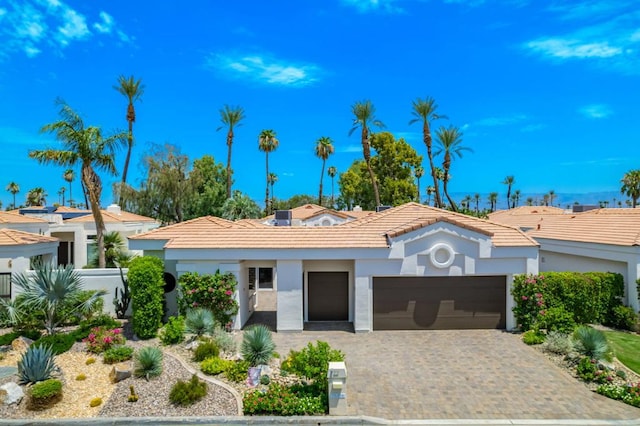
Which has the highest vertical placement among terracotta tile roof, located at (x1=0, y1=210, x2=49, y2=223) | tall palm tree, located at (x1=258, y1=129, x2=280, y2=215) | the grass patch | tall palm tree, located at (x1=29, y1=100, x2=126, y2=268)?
tall palm tree, located at (x1=258, y1=129, x2=280, y2=215)

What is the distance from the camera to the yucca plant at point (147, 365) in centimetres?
1209

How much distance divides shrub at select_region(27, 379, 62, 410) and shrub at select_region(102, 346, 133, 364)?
2468mm

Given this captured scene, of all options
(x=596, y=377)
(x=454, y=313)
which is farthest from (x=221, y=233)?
(x=596, y=377)

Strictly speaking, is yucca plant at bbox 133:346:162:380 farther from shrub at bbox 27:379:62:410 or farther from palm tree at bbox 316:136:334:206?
palm tree at bbox 316:136:334:206

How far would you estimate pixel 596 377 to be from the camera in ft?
40.3

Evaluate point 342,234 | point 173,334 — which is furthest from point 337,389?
point 342,234

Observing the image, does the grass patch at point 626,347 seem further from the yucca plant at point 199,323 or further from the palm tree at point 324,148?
the palm tree at point 324,148

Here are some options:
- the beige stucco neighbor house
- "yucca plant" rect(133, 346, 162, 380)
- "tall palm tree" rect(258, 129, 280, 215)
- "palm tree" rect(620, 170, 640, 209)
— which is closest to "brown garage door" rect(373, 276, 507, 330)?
the beige stucco neighbor house

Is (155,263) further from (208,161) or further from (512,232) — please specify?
(208,161)

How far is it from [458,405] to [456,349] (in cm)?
468

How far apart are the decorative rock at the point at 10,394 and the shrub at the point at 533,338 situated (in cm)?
1637

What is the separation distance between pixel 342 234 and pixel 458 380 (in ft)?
25.9

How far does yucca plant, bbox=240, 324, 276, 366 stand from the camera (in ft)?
41.9

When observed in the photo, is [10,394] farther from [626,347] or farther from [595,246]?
[595,246]
